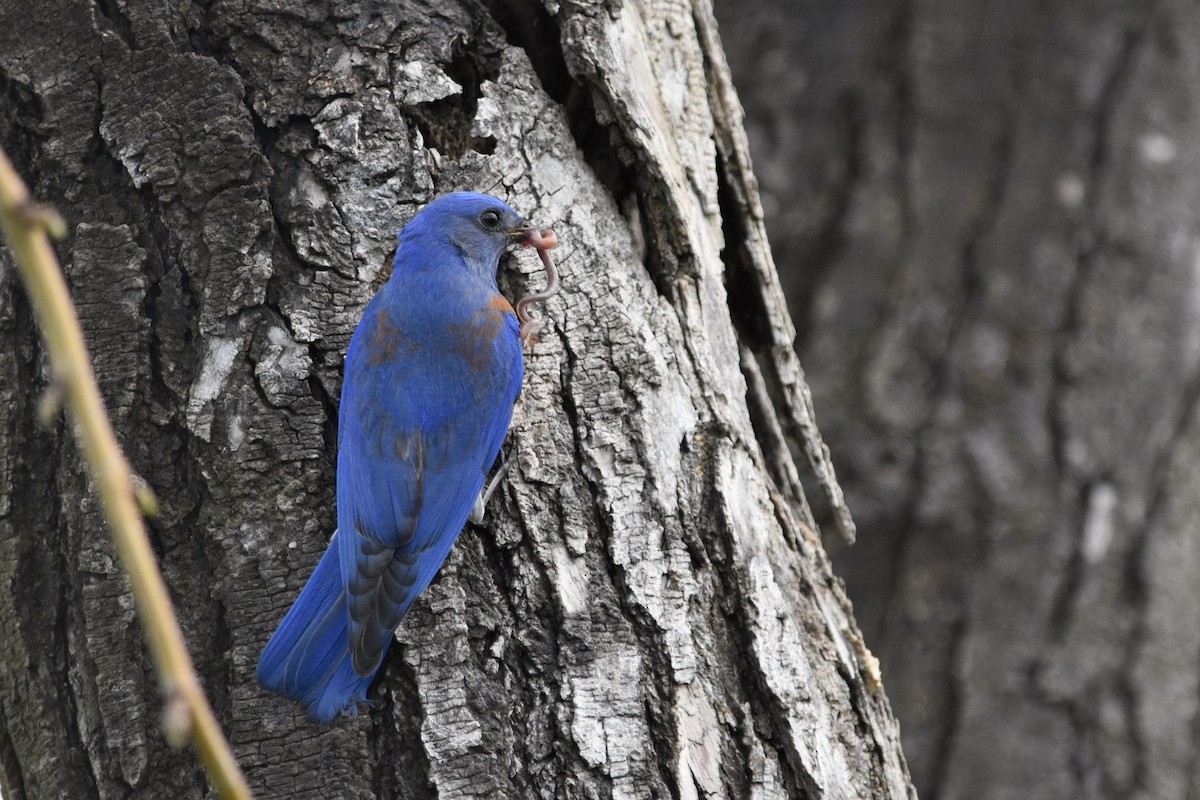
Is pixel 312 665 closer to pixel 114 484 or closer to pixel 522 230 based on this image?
pixel 522 230

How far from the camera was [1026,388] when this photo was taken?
12.5ft

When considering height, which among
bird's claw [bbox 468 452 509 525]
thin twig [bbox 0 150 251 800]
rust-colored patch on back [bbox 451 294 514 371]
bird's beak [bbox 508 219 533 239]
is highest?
bird's beak [bbox 508 219 533 239]

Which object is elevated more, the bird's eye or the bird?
the bird's eye

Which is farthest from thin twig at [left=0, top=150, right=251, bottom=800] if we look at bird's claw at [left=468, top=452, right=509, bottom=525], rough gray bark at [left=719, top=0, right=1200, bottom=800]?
rough gray bark at [left=719, top=0, right=1200, bottom=800]

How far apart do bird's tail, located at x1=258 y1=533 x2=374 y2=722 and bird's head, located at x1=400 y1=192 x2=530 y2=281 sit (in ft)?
2.53

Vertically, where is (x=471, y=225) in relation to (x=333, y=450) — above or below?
above

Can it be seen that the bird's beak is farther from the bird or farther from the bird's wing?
the bird's wing

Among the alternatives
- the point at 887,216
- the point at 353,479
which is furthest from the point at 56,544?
the point at 887,216

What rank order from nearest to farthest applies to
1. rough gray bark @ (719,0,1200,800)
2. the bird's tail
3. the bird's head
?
the bird's tail < the bird's head < rough gray bark @ (719,0,1200,800)

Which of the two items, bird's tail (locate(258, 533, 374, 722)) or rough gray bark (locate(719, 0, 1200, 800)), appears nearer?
bird's tail (locate(258, 533, 374, 722))

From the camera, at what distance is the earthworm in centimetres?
246

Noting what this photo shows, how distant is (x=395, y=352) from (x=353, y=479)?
14.6 inches

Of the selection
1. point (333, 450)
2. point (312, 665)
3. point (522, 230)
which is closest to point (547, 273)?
point (522, 230)

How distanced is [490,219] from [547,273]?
171mm
